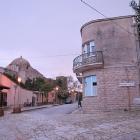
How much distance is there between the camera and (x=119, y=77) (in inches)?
1087

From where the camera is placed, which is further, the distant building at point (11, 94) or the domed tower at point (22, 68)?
the domed tower at point (22, 68)

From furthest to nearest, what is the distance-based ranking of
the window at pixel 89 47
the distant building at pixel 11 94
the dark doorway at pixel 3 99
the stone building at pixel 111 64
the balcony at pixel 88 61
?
the distant building at pixel 11 94
the dark doorway at pixel 3 99
the window at pixel 89 47
the balcony at pixel 88 61
the stone building at pixel 111 64

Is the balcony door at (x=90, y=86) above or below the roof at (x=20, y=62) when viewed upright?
below

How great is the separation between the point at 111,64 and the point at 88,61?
89.0 inches

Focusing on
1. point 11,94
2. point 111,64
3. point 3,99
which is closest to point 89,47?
point 111,64

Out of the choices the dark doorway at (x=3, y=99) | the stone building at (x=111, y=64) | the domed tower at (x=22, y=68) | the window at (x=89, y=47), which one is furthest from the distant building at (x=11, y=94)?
the stone building at (x=111, y=64)

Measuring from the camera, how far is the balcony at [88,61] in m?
28.5

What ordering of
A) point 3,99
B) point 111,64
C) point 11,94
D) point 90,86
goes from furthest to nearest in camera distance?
point 11,94, point 3,99, point 90,86, point 111,64

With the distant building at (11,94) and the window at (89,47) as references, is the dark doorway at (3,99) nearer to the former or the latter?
the distant building at (11,94)

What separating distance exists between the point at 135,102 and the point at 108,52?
16.1 feet

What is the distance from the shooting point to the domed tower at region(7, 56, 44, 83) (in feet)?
238

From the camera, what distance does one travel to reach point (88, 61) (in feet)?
96.3

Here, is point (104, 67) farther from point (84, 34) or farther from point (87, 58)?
point (84, 34)

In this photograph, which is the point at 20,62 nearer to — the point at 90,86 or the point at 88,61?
the point at 90,86
